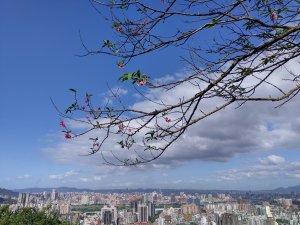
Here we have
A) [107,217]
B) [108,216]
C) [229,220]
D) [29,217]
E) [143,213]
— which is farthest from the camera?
[143,213]

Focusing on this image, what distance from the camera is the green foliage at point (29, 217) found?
566 inches

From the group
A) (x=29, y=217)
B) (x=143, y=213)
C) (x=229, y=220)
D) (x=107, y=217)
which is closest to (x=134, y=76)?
(x=29, y=217)

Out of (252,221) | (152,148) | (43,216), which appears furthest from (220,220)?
(152,148)

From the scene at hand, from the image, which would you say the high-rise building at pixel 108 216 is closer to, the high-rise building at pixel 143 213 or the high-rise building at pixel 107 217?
the high-rise building at pixel 107 217

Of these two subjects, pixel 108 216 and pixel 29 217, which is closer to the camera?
pixel 29 217

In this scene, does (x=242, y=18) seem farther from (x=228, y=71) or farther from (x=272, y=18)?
(x=272, y=18)

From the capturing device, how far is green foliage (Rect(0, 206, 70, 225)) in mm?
14389

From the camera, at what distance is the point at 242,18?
201 cm

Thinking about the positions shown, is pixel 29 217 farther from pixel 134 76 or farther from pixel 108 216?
pixel 108 216

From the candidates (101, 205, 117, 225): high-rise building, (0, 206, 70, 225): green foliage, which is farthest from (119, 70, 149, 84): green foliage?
(101, 205, 117, 225): high-rise building

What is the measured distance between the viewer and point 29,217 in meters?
15.3

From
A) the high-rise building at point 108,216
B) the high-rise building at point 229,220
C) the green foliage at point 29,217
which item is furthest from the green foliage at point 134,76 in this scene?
the high-rise building at point 108,216

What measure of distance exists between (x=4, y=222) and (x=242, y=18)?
12901 mm

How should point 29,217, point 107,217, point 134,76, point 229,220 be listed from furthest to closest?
point 107,217
point 229,220
point 29,217
point 134,76
